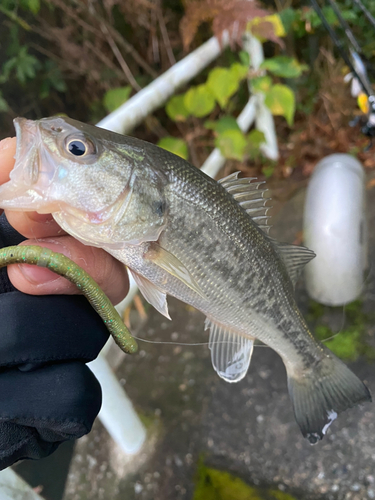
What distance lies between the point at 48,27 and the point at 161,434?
105 inches

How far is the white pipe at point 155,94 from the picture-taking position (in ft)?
5.47

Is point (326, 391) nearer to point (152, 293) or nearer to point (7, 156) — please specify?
point (152, 293)

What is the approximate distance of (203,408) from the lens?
6.42 ft

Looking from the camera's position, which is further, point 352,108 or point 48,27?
point 352,108

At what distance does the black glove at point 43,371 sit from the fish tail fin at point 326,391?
2.01 feet

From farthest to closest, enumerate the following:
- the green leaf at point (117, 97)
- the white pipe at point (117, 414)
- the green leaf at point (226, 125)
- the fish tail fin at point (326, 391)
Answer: the green leaf at point (226, 125), the green leaf at point (117, 97), the white pipe at point (117, 414), the fish tail fin at point (326, 391)

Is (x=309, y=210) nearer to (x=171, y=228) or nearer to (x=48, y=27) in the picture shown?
(x=171, y=228)

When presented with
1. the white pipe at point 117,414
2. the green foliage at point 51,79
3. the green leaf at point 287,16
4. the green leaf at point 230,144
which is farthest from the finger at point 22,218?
the green leaf at point 287,16

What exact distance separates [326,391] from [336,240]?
1.06m

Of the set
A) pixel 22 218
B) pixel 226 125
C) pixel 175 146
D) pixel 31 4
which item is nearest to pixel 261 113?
pixel 226 125

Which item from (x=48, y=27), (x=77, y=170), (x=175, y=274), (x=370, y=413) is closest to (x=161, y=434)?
(x=370, y=413)

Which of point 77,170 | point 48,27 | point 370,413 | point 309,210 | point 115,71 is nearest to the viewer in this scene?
point 77,170

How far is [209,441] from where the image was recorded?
1.84 meters

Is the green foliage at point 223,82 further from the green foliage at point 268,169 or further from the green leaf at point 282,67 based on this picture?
the green foliage at point 268,169
